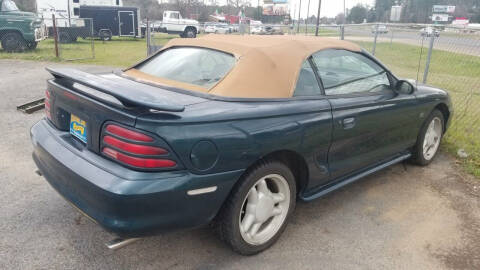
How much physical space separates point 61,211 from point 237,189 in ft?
5.39

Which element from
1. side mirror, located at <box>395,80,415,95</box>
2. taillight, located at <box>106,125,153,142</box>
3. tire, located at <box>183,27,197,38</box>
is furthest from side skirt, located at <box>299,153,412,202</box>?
tire, located at <box>183,27,197,38</box>

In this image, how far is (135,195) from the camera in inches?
79.6

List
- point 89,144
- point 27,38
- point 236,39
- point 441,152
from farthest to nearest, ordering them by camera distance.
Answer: point 27,38 < point 441,152 < point 236,39 < point 89,144

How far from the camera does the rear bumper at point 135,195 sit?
80.6 inches

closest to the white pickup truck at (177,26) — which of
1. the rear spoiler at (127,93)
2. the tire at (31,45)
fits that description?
the tire at (31,45)

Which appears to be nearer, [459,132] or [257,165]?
[257,165]

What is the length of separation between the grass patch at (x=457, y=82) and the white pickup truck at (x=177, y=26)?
A: 65.7ft

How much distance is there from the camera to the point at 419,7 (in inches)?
2985

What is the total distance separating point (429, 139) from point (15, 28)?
14.7m

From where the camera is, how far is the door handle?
305 cm

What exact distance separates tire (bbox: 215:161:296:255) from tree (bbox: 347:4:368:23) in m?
77.8

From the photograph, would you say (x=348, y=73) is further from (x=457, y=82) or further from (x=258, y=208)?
(x=457, y=82)

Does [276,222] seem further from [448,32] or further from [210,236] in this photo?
[448,32]

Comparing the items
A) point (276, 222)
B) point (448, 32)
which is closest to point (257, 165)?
point (276, 222)
